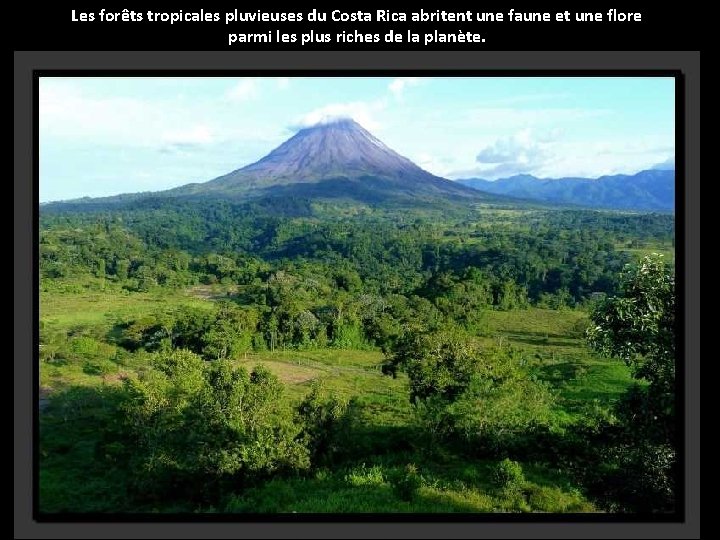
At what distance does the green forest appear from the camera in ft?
20.2

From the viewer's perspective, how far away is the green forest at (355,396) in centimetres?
616

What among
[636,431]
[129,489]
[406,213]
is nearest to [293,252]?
[406,213]

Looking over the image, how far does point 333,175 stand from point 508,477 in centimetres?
12413

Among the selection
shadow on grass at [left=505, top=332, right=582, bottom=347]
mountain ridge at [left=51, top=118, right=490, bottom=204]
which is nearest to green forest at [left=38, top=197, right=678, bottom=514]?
shadow on grass at [left=505, top=332, right=582, bottom=347]

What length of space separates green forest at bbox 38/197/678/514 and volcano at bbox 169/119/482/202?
74.9 meters

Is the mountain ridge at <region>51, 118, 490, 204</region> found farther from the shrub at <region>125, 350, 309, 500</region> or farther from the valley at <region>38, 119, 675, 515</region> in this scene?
the shrub at <region>125, 350, 309, 500</region>

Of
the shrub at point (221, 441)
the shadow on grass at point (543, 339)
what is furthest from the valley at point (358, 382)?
the shadow on grass at point (543, 339)

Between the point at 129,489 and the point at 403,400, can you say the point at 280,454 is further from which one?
the point at 403,400

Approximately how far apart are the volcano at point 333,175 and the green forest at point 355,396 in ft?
246

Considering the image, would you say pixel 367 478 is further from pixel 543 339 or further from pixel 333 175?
pixel 333 175

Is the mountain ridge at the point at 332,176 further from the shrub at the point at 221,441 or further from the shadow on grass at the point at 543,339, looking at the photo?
the shrub at the point at 221,441

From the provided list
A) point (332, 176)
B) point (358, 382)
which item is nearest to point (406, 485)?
point (358, 382)
